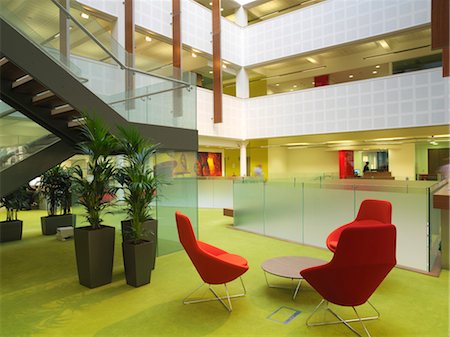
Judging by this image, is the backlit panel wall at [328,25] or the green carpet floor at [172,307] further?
the backlit panel wall at [328,25]

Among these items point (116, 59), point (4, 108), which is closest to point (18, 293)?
point (4, 108)

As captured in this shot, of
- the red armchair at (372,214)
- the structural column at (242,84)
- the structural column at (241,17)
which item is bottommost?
the red armchair at (372,214)

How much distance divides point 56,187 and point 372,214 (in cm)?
721

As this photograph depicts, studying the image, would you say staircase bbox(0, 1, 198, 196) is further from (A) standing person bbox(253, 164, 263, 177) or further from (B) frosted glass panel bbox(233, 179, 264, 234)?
(A) standing person bbox(253, 164, 263, 177)

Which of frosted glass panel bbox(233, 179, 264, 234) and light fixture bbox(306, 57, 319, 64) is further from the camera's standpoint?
light fixture bbox(306, 57, 319, 64)

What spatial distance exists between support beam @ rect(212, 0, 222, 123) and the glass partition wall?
5244 mm

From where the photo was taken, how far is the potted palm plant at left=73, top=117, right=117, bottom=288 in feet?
14.1

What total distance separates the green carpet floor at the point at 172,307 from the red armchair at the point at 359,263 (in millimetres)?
444

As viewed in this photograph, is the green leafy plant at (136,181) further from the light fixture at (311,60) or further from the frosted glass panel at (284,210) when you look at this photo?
the light fixture at (311,60)

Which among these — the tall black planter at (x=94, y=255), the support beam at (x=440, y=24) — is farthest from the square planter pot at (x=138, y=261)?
the support beam at (x=440, y=24)

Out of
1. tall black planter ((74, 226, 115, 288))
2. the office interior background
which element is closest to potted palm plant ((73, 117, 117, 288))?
tall black planter ((74, 226, 115, 288))

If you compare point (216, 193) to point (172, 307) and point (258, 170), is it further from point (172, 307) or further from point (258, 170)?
point (172, 307)

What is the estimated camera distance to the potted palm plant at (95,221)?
430 centimetres

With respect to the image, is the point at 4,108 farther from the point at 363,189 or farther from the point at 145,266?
the point at 363,189
